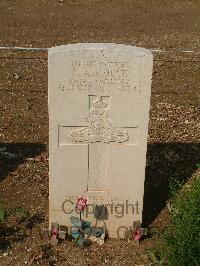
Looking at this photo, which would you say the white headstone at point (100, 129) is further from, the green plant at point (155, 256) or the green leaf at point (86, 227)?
the green plant at point (155, 256)

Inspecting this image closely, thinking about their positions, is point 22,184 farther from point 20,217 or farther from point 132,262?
point 132,262

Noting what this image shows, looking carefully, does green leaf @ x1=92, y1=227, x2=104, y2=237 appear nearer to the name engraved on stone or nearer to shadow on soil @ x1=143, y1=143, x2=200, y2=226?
shadow on soil @ x1=143, y1=143, x2=200, y2=226

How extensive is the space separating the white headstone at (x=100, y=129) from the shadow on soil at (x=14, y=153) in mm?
1455

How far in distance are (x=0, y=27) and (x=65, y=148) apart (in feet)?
28.0

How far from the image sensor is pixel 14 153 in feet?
22.6

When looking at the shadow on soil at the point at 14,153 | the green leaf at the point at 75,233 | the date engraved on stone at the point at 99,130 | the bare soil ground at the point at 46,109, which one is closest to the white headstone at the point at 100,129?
the date engraved on stone at the point at 99,130

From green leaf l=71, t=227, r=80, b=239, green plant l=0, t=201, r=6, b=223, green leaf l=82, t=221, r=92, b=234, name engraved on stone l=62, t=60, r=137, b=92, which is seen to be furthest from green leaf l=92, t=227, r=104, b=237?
name engraved on stone l=62, t=60, r=137, b=92

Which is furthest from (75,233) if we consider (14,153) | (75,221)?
(14,153)

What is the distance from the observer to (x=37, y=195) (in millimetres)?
5984

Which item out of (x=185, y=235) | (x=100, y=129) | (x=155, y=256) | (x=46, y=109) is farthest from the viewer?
(x=46, y=109)

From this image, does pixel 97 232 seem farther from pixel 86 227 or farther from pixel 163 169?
pixel 163 169

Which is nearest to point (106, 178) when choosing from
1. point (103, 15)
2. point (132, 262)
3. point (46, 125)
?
point (132, 262)

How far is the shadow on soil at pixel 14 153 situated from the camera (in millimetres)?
6500

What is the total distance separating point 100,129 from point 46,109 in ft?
11.8
